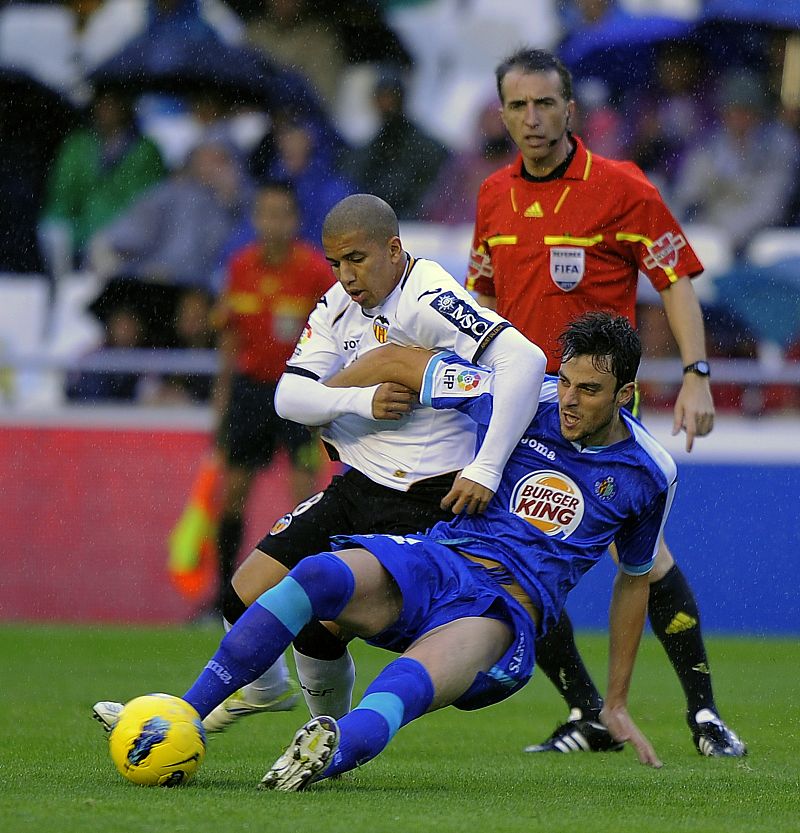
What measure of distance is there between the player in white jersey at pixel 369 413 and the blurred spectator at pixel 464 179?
7128mm

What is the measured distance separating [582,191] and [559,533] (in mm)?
1699

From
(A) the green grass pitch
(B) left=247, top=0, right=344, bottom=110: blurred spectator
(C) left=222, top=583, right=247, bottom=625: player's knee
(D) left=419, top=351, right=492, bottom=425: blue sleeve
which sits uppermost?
(B) left=247, top=0, right=344, bottom=110: blurred spectator

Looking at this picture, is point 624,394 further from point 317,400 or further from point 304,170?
point 304,170

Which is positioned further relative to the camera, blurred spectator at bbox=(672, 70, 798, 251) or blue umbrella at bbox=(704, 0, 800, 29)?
blue umbrella at bbox=(704, 0, 800, 29)

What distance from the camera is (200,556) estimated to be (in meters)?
10.5

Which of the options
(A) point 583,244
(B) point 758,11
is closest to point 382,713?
(A) point 583,244

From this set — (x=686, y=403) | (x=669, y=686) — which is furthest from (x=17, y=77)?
(x=686, y=403)

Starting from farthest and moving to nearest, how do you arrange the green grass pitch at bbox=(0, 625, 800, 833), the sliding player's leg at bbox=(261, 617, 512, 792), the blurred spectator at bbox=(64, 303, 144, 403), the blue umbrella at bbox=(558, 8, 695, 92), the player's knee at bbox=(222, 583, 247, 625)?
the blue umbrella at bbox=(558, 8, 695, 92) < the blurred spectator at bbox=(64, 303, 144, 403) < the player's knee at bbox=(222, 583, 247, 625) < the sliding player's leg at bbox=(261, 617, 512, 792) < the green grass pitch at bbox=(0, 625, 800, 833)

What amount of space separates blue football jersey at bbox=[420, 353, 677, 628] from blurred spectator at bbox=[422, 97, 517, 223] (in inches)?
299

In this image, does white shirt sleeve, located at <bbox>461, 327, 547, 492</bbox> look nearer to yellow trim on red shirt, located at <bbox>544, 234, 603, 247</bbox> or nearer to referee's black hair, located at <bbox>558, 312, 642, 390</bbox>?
referee's black hair, located at <bbox>558, 312, 642, 390</bbox>

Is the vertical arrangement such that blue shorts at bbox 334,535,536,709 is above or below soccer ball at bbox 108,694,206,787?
above

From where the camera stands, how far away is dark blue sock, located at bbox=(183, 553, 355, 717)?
14.1ft

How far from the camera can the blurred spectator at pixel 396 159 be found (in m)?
12.5

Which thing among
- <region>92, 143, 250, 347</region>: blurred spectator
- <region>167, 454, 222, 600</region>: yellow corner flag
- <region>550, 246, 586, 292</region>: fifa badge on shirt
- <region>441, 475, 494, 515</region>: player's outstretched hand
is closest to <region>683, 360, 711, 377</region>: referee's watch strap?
<region>550, 246, 586, 292</region>: fifa badge on shirt
